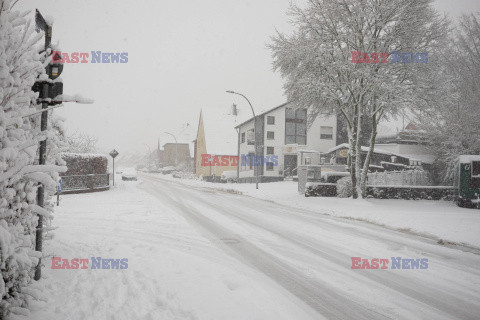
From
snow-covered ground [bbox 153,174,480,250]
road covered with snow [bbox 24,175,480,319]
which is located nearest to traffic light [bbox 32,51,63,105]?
road covered with snow [bbox 24,175,480,319]

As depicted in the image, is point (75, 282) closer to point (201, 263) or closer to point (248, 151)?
point (201, 263)

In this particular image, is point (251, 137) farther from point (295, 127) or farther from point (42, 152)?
point (42, 152)

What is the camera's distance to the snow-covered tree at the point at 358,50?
548 inches

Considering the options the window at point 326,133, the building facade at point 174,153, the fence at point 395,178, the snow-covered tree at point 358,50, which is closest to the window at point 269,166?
the window at point 326,133

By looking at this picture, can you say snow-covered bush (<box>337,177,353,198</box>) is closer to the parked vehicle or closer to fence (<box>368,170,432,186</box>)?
fence (<box>368,170,432,186</box>)

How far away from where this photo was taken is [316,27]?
15.1 meters

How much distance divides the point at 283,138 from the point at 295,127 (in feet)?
7.14

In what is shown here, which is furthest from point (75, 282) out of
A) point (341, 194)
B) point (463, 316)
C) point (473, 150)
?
point (473, 150)

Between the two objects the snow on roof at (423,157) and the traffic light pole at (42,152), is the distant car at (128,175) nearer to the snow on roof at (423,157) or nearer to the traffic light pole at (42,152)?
the snow on roof at (423,157)

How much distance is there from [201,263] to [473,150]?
79.0 ft

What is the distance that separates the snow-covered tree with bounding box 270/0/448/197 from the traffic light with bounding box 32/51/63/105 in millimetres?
12527

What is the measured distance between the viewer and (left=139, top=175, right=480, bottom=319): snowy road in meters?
3.72

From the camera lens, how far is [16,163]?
287cm

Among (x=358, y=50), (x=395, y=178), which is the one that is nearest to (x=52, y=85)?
(x=358, y=50)
